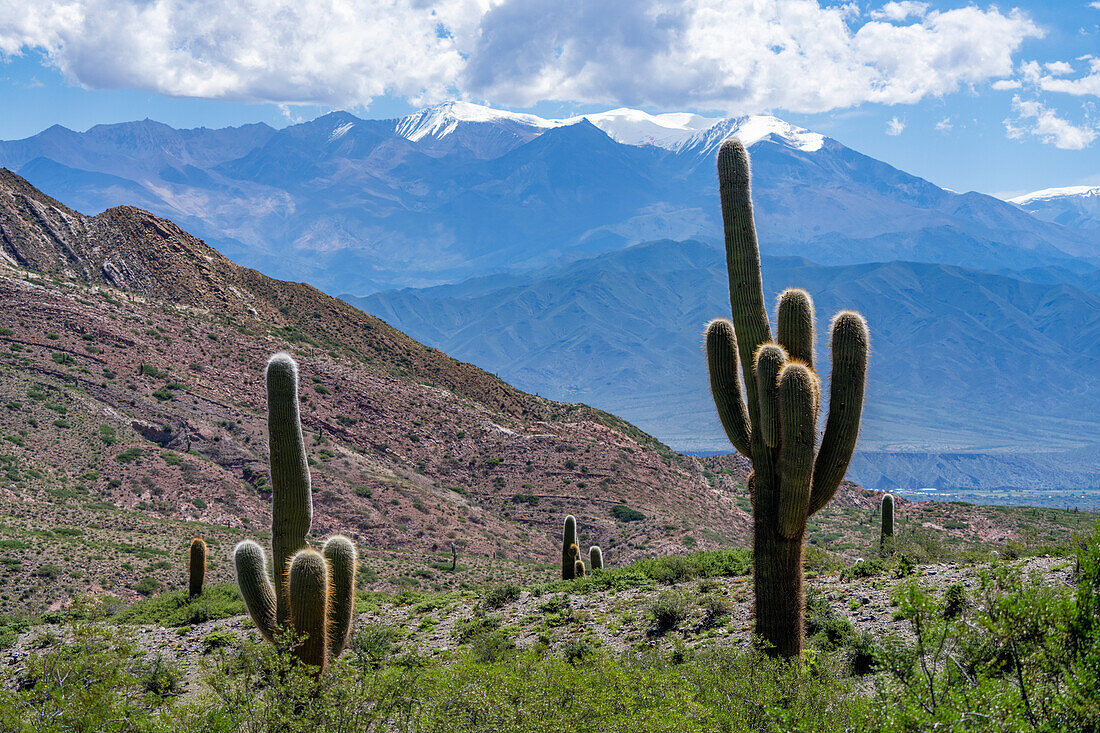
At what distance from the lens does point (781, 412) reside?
37.0ft

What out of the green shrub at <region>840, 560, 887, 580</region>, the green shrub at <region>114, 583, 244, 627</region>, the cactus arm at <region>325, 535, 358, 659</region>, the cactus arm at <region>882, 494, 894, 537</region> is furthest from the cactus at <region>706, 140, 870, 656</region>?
the green shrub at <region>114, 583, 244, 627</region>

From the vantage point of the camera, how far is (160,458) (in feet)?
129

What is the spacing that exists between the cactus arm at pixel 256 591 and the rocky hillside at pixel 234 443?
16306 mm

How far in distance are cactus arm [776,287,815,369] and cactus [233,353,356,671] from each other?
708 centimetres

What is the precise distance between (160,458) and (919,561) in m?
33.3

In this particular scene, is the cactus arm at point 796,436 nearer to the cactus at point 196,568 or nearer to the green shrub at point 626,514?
the cactus at point 196,568

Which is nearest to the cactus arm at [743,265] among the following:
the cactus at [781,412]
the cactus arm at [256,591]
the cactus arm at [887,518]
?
the cactus at [781,412]

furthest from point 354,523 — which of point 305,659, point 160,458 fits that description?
point 305,659

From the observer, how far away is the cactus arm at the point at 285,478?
11898 millimetres

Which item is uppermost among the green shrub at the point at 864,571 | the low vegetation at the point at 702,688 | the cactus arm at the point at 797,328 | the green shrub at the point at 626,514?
the cactus arm at the point at 797,328

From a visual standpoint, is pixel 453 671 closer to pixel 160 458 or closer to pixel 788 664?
pixel 788 664

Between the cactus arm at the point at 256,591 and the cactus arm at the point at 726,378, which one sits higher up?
the cactus arm at the point at 726,378

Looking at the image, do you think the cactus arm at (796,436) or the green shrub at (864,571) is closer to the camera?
the cactus arm at (796,436)

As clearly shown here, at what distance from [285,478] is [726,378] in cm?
674
